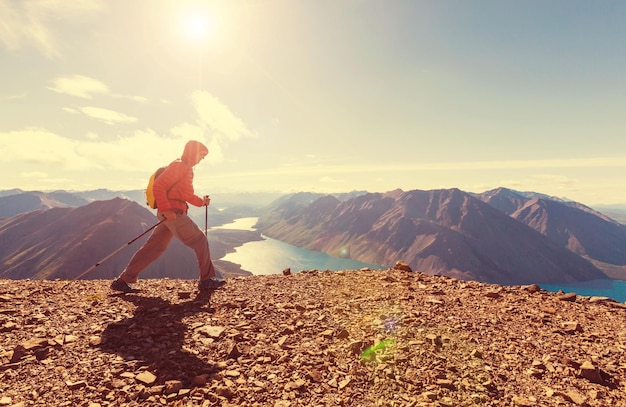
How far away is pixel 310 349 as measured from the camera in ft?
19.7

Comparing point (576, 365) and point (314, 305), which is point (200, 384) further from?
point (576, 365)

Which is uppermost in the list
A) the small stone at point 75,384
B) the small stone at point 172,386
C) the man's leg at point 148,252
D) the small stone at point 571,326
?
the man's leg at point 148,252

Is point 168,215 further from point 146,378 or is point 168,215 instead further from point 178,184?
point 146,378

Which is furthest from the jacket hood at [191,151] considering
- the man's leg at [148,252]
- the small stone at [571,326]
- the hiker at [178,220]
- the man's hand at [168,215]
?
the small stone at [571,326]

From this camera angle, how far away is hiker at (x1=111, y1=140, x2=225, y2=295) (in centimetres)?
934

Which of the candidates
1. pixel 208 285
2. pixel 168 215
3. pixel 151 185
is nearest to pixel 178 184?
pixel 151 185

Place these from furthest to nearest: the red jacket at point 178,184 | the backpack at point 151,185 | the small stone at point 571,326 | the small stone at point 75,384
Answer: the backpack at point 151,185 < the red jacket at point 178,184 < the small stone at point 571,326 < the small stone at point 75,384

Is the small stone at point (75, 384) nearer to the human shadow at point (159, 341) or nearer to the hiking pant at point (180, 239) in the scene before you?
the human shadow at point (159, 341)

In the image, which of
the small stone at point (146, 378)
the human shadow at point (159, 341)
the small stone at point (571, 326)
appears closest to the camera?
the small stone at point (146, 378)

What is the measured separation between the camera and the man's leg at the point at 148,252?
9.74m

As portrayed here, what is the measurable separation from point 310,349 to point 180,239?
594 cm

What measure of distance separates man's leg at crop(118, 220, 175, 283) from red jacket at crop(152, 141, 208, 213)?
0.73 metres

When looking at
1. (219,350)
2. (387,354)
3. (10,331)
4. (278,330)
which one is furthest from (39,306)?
(387,354)

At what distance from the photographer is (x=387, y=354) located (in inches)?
223
